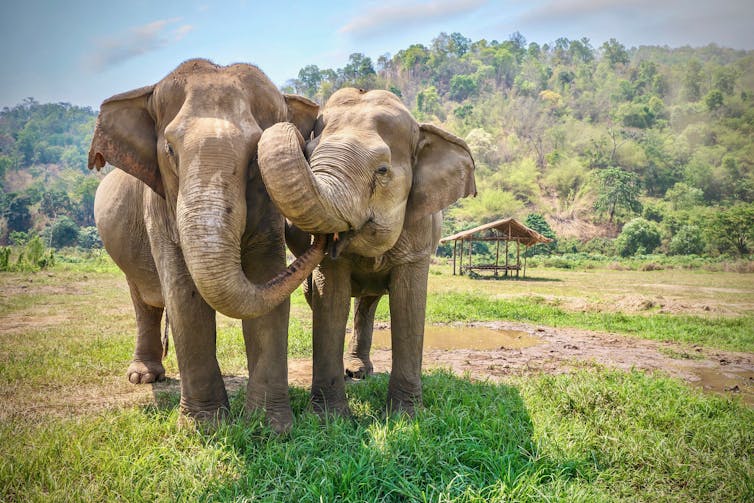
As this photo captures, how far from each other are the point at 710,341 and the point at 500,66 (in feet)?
471

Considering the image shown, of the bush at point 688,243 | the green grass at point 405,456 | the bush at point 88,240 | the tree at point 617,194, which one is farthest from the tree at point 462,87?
the green grass at point 405,456

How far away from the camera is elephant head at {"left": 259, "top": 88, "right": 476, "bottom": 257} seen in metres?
3.29

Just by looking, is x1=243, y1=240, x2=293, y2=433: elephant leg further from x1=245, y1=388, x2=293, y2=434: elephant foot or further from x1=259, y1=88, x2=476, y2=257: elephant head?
x1=259, y1=88, x2=476, y2=257: elephant head

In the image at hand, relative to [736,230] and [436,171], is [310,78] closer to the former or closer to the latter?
[736,230]

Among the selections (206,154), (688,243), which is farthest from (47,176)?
(206,154)

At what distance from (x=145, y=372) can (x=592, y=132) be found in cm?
9622

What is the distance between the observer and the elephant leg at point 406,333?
486 cm

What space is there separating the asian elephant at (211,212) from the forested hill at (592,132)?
4725cm

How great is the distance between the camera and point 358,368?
6746mm

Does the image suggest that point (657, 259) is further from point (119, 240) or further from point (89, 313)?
point (119, 240)

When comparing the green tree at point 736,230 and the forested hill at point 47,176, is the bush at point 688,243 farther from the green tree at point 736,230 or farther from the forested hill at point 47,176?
the forested hill at point 47,176

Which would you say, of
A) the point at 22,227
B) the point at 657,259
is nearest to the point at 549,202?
the point at 657,259

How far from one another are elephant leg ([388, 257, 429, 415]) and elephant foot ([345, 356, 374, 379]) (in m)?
1.86

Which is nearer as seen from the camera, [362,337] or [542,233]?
[362,337]
